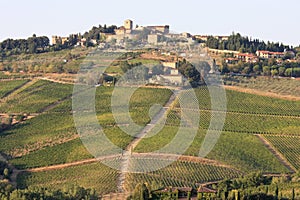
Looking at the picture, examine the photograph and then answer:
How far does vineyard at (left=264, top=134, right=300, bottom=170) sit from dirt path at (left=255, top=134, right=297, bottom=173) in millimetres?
152

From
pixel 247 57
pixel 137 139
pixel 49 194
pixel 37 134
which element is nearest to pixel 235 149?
pixel 137 139

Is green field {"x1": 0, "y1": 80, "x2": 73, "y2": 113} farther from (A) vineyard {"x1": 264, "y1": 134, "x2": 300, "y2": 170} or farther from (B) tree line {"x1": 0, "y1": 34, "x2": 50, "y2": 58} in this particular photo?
(B) tree line {"x1": 0, "y1": 34, "x2": 50, "y2": 58}

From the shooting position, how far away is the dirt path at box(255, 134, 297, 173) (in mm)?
27277

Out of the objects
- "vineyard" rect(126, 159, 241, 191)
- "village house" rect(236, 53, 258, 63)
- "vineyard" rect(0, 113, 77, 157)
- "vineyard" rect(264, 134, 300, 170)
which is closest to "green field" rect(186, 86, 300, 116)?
"vineyard" rect(264, 134, 300, 170)

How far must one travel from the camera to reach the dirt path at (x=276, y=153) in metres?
Answer: 27.3

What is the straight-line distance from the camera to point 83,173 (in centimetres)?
2595

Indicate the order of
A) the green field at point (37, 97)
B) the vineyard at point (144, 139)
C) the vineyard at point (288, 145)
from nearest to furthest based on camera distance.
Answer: the vineyard at point (144, 139) → the vineyard at point (288, 145) → the green field at point (37, 97)

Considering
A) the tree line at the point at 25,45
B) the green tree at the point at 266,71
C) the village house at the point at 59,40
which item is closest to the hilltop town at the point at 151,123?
the green tree at the point at 266,71

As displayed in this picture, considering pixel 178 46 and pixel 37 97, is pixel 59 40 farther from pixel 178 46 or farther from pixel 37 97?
pixel 37 97

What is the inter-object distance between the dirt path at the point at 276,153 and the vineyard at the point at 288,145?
0.50ft

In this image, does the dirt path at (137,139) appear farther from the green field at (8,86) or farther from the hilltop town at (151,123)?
the green field at (8,86)

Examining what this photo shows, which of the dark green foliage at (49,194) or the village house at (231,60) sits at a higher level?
the village house at (231,60)

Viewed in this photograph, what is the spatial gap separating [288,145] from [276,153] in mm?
1231

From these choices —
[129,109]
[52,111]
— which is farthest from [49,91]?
[129,109]
